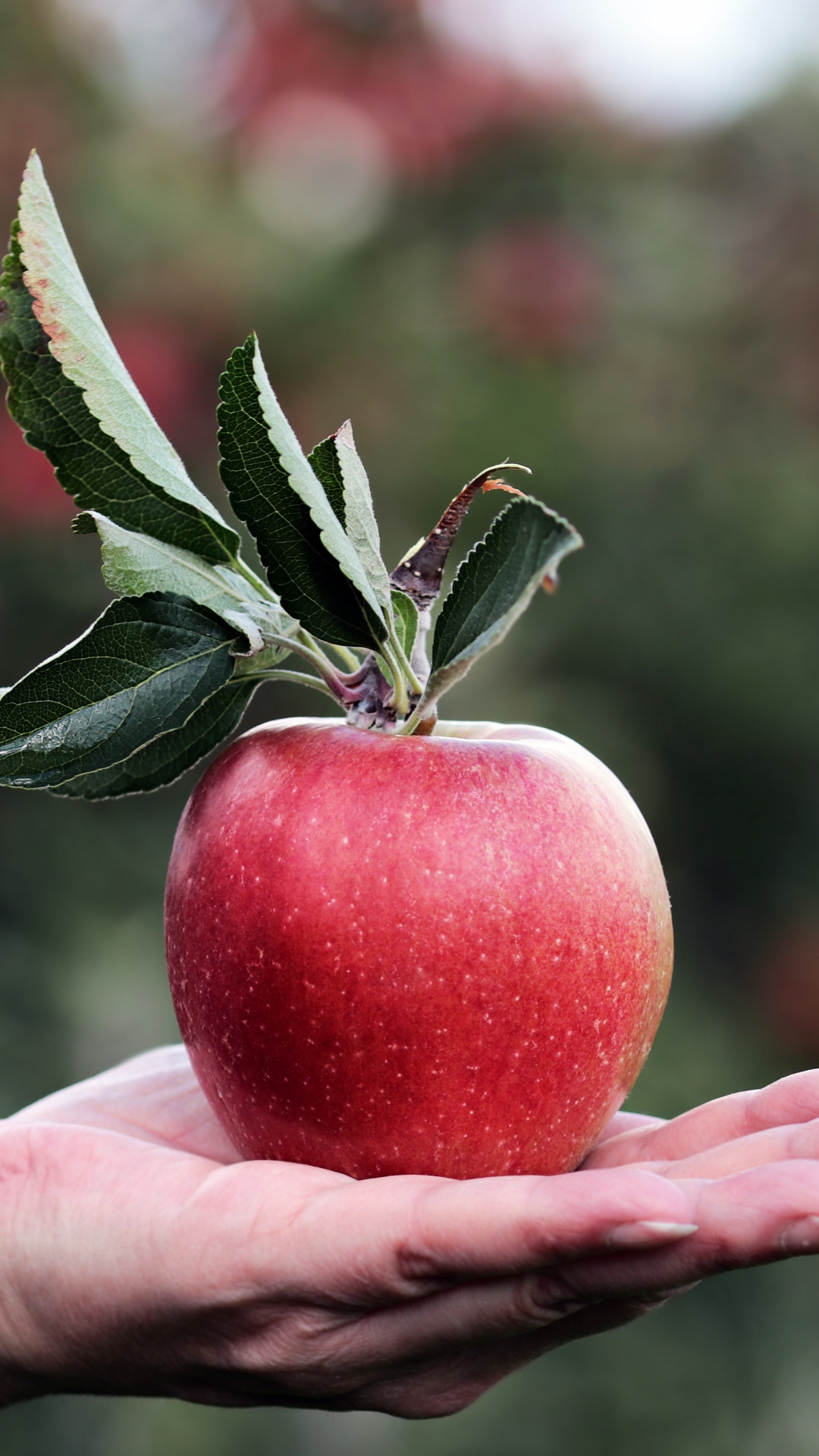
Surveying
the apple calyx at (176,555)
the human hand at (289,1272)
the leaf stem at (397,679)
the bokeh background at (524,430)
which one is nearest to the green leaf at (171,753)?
the apple calyx at (176,555)

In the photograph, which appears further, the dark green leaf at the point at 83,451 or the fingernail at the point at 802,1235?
the dark green leaf at the point at 83,451

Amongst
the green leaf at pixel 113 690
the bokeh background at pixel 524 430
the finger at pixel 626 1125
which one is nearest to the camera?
the green leaf at pixel 113 690

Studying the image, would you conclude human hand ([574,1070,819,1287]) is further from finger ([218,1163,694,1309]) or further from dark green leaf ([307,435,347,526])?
dark green leaf ([307,435,347,526])

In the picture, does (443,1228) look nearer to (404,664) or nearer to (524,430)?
(404,664)

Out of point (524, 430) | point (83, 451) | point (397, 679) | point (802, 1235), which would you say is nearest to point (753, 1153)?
point (802, 1235)

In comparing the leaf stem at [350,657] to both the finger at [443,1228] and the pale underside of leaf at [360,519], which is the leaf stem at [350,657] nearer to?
Result: the pale underside of leaf at [360,519]

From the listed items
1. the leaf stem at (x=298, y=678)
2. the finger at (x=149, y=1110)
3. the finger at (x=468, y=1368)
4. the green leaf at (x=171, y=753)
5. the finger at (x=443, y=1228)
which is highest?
the leaf stem at (x=298, y=678)
